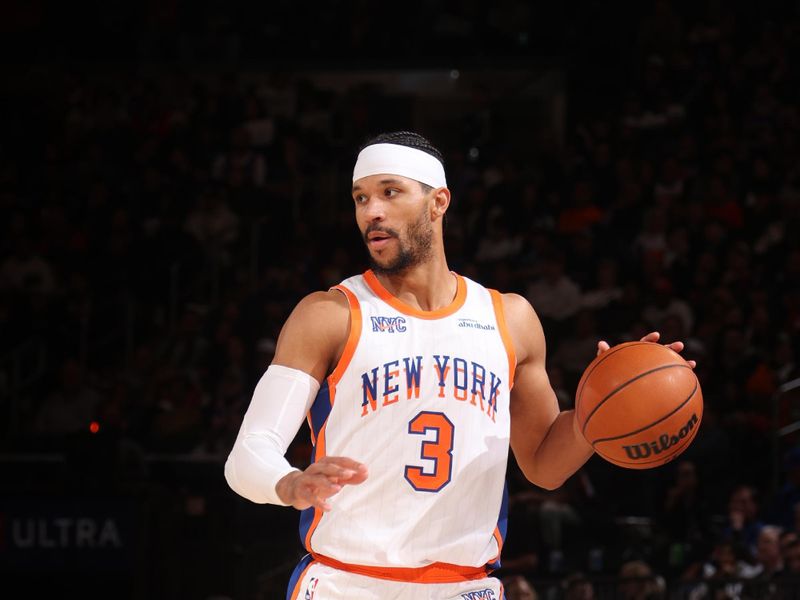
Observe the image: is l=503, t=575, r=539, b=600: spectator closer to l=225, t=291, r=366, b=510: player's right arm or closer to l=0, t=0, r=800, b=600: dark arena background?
l=0, t=0, r=800, b=600: dark arena background

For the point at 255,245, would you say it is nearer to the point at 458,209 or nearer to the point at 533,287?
the point at 458,209

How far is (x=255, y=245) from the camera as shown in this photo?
13.5m

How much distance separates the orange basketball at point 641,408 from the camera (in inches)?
156

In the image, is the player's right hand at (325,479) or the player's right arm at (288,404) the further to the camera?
the player's right arm at (288,404)

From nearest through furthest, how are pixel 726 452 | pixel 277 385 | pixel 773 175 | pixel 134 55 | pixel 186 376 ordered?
pixel 277 385, pixel 726 452, pixel 186 376, pixel 773 175, pixel 134 55

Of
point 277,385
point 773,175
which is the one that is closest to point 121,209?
point 773,175

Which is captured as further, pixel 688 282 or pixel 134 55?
pixel 134 55

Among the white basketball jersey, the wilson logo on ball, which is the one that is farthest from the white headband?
the wilson logo on ball

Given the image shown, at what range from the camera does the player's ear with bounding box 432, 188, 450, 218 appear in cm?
429

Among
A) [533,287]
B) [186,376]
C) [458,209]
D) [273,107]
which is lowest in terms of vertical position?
[186,376]

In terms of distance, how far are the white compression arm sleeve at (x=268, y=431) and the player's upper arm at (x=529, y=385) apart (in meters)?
0.77

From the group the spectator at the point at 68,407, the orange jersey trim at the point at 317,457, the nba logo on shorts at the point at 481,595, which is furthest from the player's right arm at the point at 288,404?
the spectator at the point at 68,407

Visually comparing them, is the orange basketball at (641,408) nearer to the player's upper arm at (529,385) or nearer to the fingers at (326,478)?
the player's upper arm at (529,385)

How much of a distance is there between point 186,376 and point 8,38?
8.53 meters
